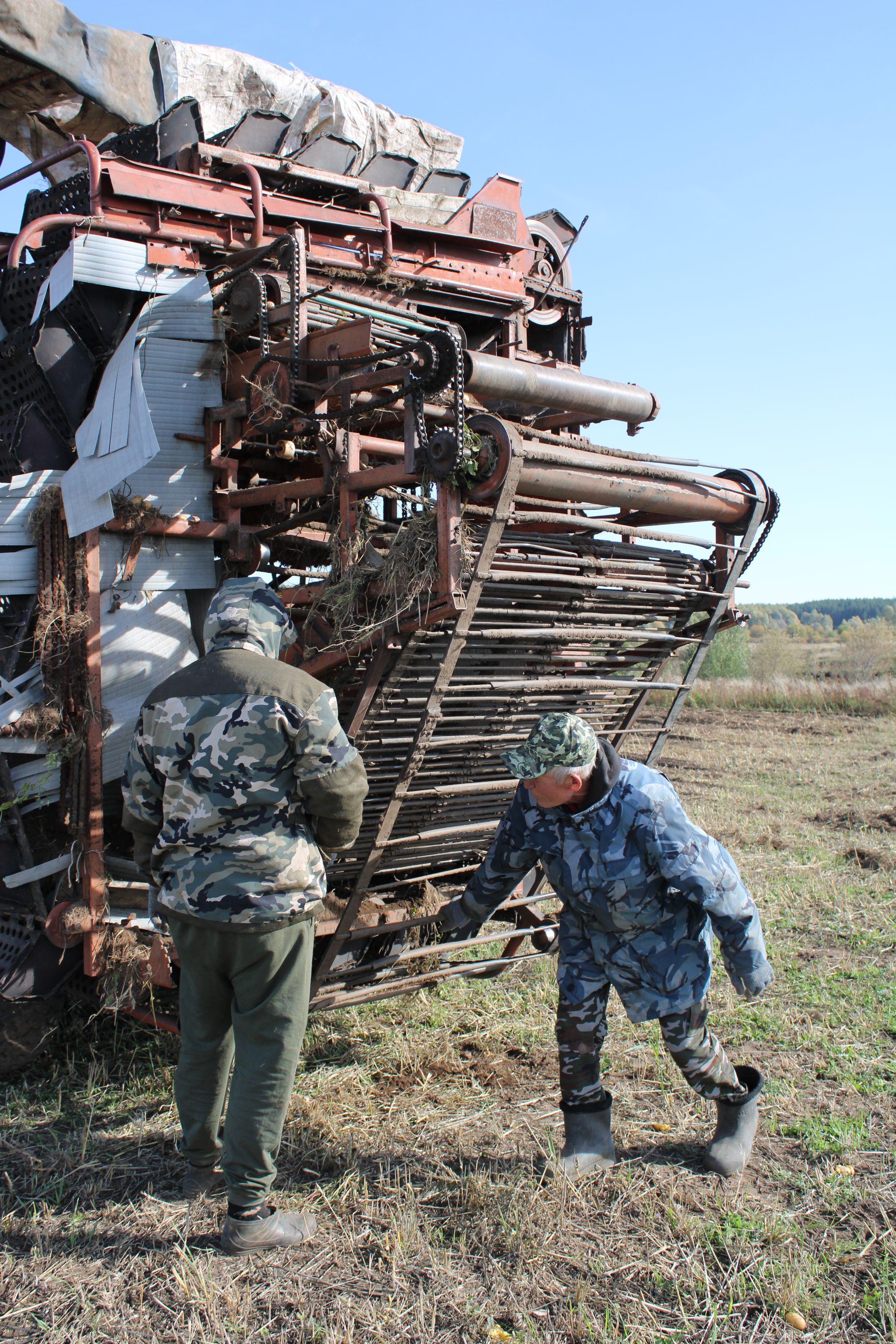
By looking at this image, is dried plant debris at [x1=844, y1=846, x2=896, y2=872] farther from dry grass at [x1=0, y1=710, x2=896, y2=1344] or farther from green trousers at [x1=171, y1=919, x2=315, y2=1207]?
green trousers at [x1=171, y1=919, x2=315, y2=1207]

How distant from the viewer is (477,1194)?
11.0ft

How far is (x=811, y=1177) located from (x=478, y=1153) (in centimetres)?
120

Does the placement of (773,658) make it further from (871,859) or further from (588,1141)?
(588,1141)

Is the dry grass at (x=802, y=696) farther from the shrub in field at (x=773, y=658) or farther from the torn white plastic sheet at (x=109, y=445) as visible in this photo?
the torn white plastic sheet at (x=109, y=445)

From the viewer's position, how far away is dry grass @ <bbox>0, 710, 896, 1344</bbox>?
2.85 m

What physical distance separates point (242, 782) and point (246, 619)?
55 centimetres

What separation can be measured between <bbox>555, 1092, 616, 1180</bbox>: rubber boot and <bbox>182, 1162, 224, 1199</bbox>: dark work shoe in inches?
47.8

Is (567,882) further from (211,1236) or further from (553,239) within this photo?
(553,239)

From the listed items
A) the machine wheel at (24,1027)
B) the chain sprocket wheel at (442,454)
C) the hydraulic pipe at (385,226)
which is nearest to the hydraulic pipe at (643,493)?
the chain sprocket wheel at (442,454)

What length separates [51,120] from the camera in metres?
6.98

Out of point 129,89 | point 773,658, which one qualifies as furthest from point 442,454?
point 773,658

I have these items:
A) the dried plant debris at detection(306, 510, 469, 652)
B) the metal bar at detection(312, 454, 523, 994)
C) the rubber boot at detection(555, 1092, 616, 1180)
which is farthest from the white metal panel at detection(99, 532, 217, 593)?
the rubber boot at detection(555, 1092, 616, 1180)

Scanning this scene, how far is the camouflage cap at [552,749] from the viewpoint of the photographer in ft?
10.6

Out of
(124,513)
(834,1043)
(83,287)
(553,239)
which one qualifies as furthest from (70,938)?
(553,239)
